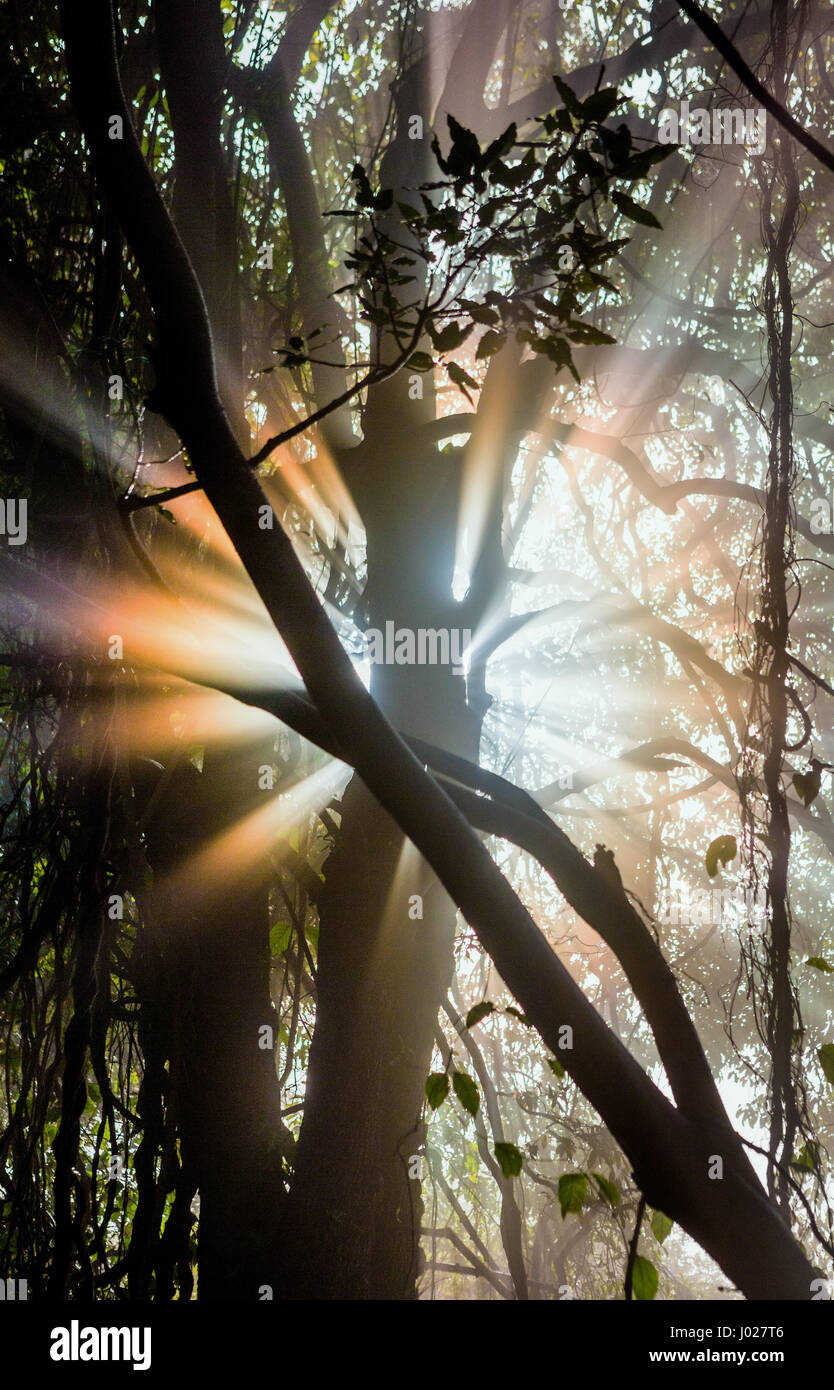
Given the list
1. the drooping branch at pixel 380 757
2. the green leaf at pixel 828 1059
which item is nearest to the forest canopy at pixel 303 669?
the drooping branch at pixel 380 757

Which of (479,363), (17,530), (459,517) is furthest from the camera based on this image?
(479,363)

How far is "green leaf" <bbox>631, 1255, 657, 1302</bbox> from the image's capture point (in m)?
1.55

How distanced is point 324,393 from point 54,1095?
2332 mm

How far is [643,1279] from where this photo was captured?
1557 millimetres

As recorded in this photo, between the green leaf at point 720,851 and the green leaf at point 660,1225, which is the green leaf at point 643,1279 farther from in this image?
the green leaf at point 720,851

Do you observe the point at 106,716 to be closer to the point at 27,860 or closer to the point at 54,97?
the point at 27,860

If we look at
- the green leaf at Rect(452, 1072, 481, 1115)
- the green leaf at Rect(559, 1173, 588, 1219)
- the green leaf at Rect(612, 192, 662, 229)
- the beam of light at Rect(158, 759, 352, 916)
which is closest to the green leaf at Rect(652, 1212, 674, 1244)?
the green leaf at Rect(559, 1173, 588, 1219)

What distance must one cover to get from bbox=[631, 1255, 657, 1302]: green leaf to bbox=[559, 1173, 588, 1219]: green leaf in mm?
124

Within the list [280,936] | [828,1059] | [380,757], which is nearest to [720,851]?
[828,1059]

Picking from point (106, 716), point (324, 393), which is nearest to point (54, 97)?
point (324, 393)

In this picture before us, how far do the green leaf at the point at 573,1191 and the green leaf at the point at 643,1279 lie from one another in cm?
12

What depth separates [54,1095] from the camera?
2.76m

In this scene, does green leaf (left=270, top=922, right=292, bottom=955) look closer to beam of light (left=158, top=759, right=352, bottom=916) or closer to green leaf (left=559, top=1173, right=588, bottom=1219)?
beam of light (left=158, top=759, right=352, bottom=916)

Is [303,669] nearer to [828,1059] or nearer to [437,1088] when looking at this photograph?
[437,1088]
